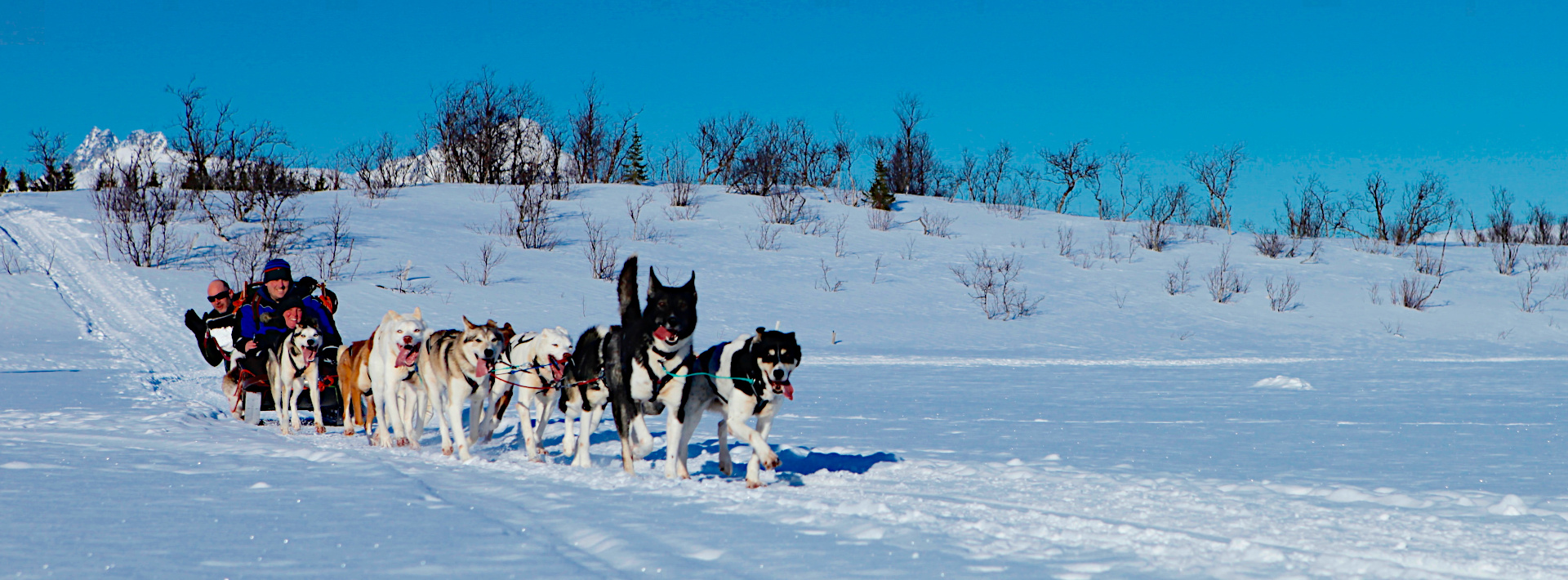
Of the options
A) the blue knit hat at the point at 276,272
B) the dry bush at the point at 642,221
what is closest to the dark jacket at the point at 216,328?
the blue knit hat at the point at 276,272

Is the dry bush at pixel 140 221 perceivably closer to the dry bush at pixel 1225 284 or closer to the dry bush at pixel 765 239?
the dry bush at pixel 765 239

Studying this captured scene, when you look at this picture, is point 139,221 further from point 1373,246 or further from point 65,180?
point 1373,246

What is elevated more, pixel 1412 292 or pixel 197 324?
pixel 1412 292

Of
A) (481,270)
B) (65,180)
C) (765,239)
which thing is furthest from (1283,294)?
(65,180)

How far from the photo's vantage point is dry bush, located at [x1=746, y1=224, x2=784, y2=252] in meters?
25.8

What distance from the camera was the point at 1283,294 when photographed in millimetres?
21641

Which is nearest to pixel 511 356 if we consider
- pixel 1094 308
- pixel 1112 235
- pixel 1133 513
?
pixel 1133 513

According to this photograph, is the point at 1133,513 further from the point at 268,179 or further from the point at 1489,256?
the point at 1489,256

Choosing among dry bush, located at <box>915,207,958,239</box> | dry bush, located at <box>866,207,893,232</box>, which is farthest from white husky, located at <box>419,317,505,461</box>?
dry bush, located at <box>866,207,893,232</box>

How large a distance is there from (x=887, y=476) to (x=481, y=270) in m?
17.7

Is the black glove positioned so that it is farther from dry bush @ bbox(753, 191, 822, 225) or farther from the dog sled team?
dry bush @ bbox(753, 191, 822, 225)

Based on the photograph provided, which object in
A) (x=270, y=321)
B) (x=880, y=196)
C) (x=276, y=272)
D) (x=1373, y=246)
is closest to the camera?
(x=270, y=321)

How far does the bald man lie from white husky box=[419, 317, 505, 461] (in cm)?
238

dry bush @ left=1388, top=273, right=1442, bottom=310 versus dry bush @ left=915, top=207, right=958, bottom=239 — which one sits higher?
dry bush @ left=915, top=207, right=958, bottom=239
